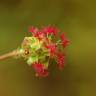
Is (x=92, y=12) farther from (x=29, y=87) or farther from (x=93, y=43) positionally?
(x=29, y=87)

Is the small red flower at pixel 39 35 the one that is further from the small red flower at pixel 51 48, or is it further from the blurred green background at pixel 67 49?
the blurred green background at pixel 67 49

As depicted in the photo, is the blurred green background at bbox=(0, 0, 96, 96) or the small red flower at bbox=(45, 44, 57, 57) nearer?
the small red flower at bbox=(45, 44, 57, 57)

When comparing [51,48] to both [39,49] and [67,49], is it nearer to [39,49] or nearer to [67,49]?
→ [39,49]

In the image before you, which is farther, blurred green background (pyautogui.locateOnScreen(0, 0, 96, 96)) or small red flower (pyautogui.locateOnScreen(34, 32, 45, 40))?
blurred green background (pyautogui.locateOnScreen(0, 0, 96, 96))

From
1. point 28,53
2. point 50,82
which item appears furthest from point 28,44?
point 50,82

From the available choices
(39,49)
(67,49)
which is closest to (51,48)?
(39,49)

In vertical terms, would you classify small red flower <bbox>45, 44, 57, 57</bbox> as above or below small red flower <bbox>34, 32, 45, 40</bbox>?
below

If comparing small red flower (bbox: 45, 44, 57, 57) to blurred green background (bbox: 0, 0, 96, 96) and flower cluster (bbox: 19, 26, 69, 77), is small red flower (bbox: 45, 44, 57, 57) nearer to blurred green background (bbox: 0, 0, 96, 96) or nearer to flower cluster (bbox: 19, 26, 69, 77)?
flower cluster (bbox: 19, 26, 69, 77)

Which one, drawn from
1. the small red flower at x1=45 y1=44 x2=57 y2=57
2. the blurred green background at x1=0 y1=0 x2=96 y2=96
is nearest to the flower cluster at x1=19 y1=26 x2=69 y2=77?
the small red flower at x1=45 y1=44 x2=57 y2=57

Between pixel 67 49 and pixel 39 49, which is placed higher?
pixel 67 49
